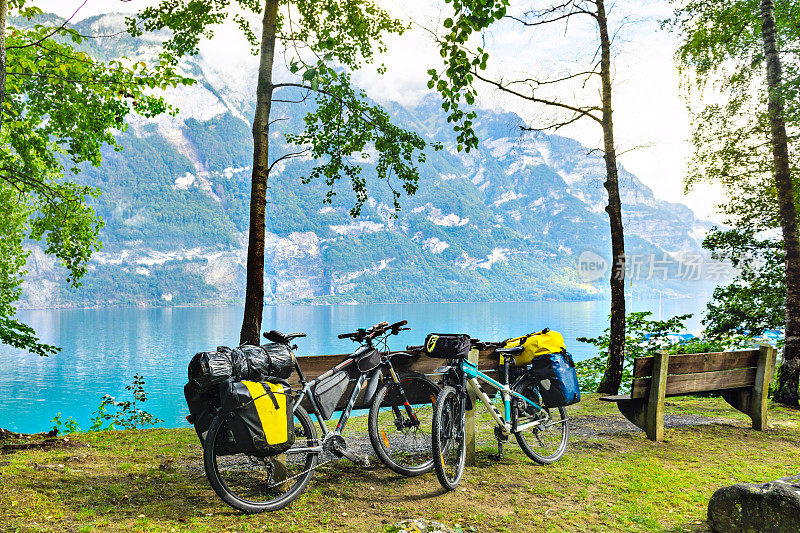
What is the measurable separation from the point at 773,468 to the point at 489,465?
2.97m

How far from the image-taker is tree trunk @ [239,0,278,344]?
6973 mm

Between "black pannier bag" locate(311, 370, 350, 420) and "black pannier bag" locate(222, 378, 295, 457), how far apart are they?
528 millimetres

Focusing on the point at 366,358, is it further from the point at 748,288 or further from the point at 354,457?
the point at 748,288

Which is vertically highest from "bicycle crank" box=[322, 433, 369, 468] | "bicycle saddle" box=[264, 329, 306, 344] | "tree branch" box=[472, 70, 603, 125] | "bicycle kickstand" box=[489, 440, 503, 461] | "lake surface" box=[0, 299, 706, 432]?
"tree branch" box=[472, 70, 603, 125]

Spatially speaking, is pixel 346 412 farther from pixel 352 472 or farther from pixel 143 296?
pixel 143 296

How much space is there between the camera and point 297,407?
157 inches

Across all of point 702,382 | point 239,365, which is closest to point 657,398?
point 702,382

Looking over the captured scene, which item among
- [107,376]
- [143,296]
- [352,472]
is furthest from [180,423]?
[143,296]

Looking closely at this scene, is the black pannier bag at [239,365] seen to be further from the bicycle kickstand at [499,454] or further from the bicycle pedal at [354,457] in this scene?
the bicycle kickstand at [499,454]

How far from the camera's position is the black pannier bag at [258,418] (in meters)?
3.49

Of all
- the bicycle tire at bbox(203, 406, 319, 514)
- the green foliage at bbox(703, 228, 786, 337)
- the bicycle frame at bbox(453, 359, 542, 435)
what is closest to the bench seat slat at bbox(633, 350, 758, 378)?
the bicycle frame at bbox(453, 359, 542, 435)

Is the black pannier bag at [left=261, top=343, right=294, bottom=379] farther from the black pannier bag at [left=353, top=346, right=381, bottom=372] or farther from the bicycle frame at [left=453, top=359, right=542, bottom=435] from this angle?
the bicycle frame at [left=453, top=359, right=542, bottom=435]

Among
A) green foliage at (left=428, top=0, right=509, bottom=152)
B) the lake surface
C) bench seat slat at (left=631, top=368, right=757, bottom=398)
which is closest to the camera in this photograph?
green foliage at (left=428, top=0, right=509, bottom=152)

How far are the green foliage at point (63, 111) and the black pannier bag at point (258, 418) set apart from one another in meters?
5.14
